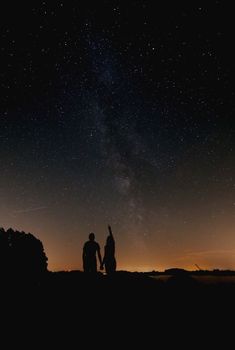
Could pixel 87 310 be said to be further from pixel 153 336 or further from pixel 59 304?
pixel 153 336

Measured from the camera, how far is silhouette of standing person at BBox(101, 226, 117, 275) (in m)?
14.6

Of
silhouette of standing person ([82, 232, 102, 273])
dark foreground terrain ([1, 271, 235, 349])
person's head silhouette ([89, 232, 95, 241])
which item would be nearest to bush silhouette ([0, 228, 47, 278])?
silhouette of standing person ([82, 232, 102, 273])

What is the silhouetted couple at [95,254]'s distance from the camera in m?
14.0

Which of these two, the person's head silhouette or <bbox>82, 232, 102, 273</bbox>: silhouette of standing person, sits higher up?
the person's head silhouette

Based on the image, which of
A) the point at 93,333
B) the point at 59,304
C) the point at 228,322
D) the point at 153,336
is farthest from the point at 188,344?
the point at 59,304

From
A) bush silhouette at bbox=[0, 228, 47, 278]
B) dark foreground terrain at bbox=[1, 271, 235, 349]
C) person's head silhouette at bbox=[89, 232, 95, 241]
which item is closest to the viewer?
dark foreground terrain at bbox=[1, 271, 235, 349]

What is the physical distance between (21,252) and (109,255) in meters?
9.11

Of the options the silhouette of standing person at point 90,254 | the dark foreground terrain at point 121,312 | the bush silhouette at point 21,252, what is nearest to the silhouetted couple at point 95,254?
the silhouette of standing person at point 90,254

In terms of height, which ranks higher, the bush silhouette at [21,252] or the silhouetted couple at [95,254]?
the bush silhouette at [21,252]

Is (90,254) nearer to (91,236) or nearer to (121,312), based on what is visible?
(91,236)

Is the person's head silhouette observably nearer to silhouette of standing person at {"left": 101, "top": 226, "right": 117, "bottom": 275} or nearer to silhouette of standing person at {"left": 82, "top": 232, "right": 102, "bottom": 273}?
silhouette of standing person at {"left": 82, "top": 232, "right": 102, "bottom": 273}

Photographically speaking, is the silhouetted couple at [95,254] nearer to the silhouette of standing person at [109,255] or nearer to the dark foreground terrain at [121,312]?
the silhouette of standing person at [109,255]

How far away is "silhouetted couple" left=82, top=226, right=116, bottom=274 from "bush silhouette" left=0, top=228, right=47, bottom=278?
490 cm

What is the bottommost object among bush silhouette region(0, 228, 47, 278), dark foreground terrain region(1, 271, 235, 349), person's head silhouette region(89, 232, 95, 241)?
dark foreground terrain region(1, 271, 235, 349)
